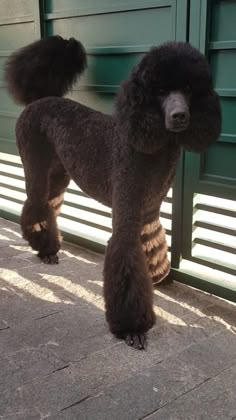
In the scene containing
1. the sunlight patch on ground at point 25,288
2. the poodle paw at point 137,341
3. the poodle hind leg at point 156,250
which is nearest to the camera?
the poodle paw at point 137,341

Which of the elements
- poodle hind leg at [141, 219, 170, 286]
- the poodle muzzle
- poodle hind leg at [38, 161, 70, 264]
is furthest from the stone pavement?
the poodle muzzle

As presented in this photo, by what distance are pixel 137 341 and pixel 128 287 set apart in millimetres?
262

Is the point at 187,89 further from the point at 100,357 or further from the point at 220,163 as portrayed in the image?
the point at 100,357

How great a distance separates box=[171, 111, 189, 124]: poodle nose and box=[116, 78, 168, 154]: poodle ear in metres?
0.11

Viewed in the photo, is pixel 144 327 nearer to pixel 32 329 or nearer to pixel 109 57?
pixel 32 329

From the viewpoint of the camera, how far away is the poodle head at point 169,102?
6.37 feet

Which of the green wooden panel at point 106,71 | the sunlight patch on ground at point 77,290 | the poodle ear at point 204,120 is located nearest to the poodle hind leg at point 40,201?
the sunlight patch on ground at point 77,290

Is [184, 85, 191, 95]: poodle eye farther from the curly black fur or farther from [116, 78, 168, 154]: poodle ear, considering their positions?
the curly black fur

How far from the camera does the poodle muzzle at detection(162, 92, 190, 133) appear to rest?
1.91m

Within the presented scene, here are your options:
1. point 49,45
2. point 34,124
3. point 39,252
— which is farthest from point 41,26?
point 39,252

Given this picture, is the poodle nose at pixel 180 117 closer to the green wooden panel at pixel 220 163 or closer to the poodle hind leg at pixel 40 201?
the green wooden panel at pixel 220 163

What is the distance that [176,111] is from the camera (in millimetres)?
1901

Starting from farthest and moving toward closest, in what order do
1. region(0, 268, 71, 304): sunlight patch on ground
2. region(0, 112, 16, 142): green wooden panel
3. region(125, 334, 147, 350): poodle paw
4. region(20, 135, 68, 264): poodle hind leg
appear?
1. region(0, 112, 16, 142): green wooden panel
2. region(20, 135, 68, 264): poodle hind leg
3. region(0, 268, 71, 304): sunlight patch on ground
4. region(125, 334, 147, 350): poodle paw

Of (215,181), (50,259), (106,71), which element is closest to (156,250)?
(215,181)
